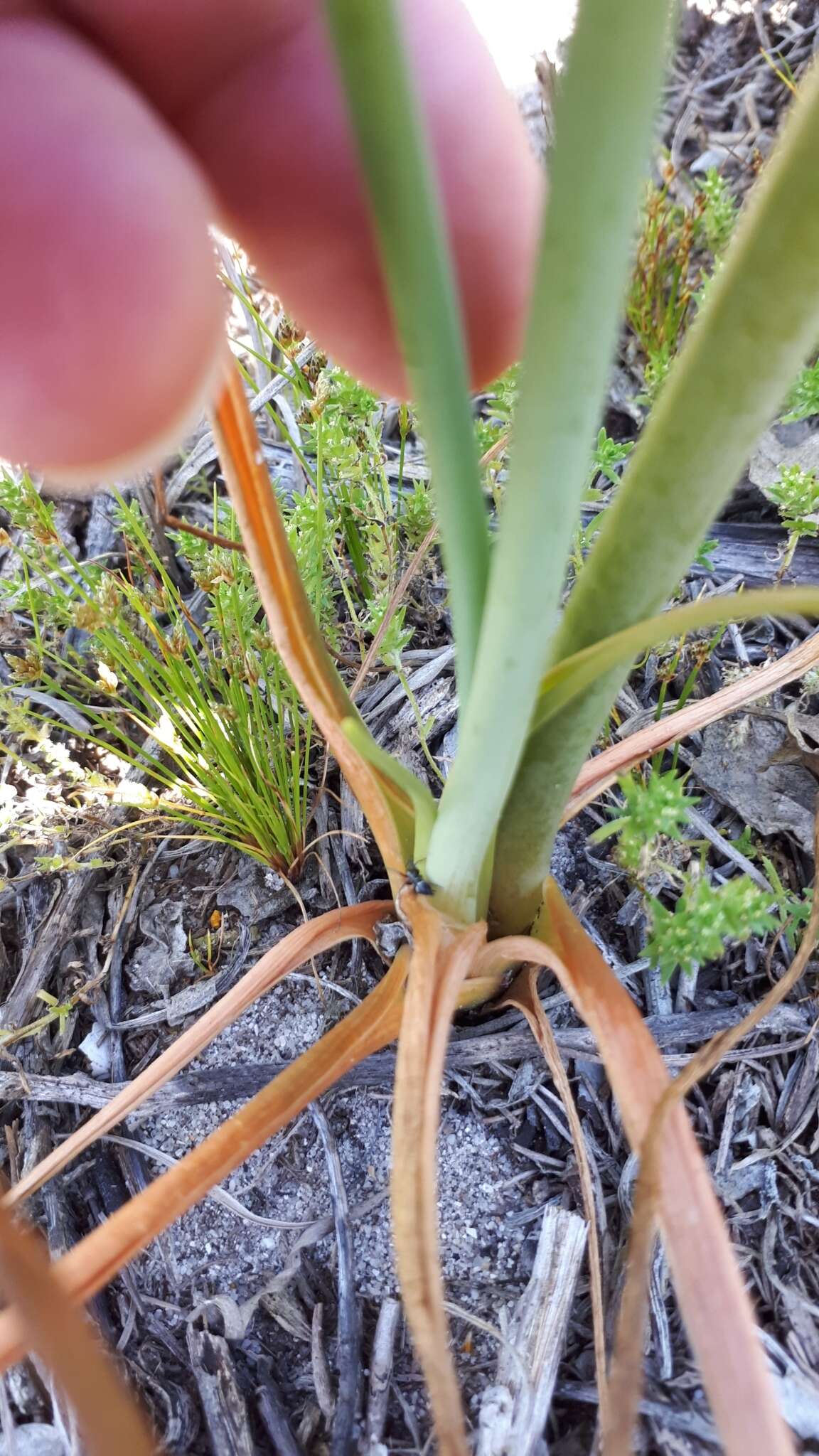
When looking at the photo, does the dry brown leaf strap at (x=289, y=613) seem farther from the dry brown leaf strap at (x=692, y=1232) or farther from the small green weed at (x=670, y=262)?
the small green weed at (x=670, y=262)

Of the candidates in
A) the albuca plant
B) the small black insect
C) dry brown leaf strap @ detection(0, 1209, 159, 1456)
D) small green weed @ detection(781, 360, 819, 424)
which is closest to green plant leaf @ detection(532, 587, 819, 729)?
the albuca plant

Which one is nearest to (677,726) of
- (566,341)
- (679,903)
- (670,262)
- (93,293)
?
(679,903)

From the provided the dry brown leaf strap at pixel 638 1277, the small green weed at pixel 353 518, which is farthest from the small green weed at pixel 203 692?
the dry brown leaf strap at pixel 638 1277

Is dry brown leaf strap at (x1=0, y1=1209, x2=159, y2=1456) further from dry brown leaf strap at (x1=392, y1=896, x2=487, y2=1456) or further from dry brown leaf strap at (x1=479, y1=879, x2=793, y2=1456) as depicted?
dry brown leaf strap at (x1=479, y1=879, x2=793, y2=1456)

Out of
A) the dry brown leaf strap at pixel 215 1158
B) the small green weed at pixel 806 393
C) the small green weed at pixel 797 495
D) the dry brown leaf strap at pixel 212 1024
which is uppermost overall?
the small green weed at pixel 806 393

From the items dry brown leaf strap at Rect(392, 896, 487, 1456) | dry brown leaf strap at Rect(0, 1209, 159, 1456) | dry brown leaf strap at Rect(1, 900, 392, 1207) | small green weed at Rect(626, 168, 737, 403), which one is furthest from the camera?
small green weed at Rect(626, 168, 737, 403)

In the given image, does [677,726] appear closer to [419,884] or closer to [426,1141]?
[419,884]
